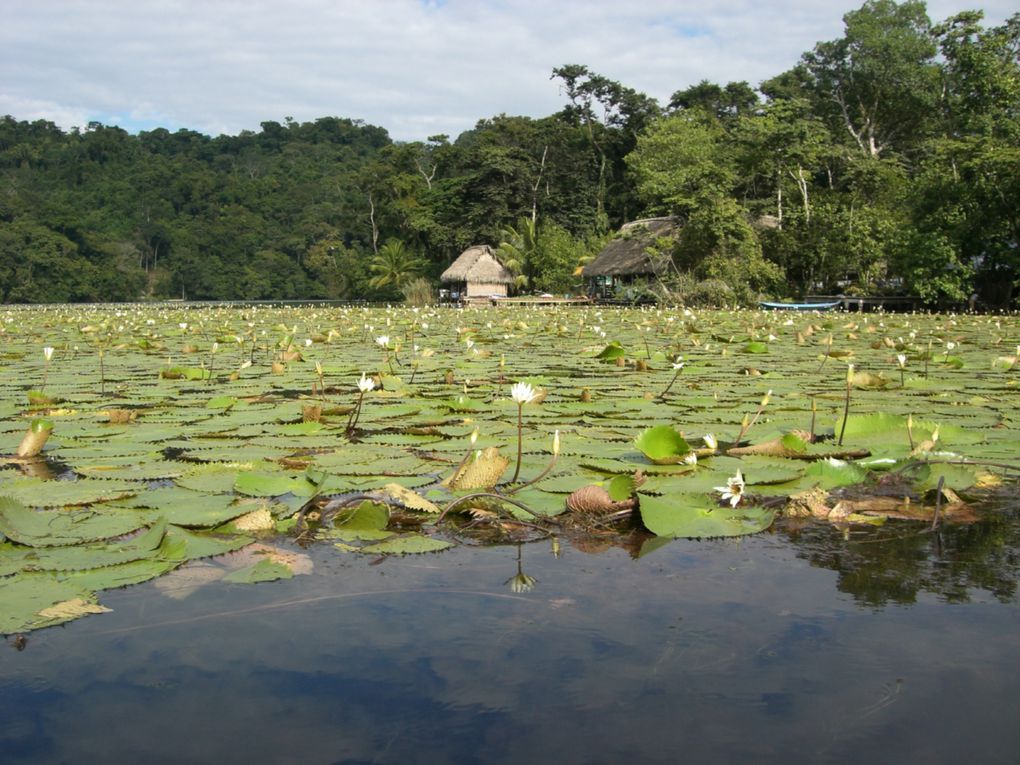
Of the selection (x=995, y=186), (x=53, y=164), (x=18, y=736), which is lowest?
(x=18, y=736)

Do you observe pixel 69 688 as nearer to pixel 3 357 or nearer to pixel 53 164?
pixel 3 357

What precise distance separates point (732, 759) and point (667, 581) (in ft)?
2.32

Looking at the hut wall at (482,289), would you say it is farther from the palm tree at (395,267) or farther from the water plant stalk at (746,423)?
the water plant stalk at (746,423)

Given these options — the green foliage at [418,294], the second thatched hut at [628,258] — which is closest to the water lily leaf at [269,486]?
the second thatched hut at [628,258]

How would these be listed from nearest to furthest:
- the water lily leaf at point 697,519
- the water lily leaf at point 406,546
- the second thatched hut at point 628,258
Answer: the water lily leaf at point 406,546
the water lily leaf at point 697,519
the second thatched hut at point 628,258

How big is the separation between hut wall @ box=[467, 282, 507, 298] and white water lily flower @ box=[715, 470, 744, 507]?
31304 millimetres

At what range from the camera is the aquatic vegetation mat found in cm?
208

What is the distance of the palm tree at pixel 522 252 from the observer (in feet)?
110

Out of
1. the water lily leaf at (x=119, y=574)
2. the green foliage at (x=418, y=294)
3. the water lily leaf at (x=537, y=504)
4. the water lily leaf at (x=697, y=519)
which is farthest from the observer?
the green foliage at (x=418, y=294)

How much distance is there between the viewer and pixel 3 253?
38.9 m

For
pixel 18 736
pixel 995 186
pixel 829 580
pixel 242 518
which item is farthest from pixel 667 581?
pixel 995 186

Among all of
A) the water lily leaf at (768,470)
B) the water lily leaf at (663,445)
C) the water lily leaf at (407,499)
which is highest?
the water lily leaf at (663,445)

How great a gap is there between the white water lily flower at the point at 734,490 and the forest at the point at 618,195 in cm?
1634

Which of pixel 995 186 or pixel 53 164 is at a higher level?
pixel 53 164
